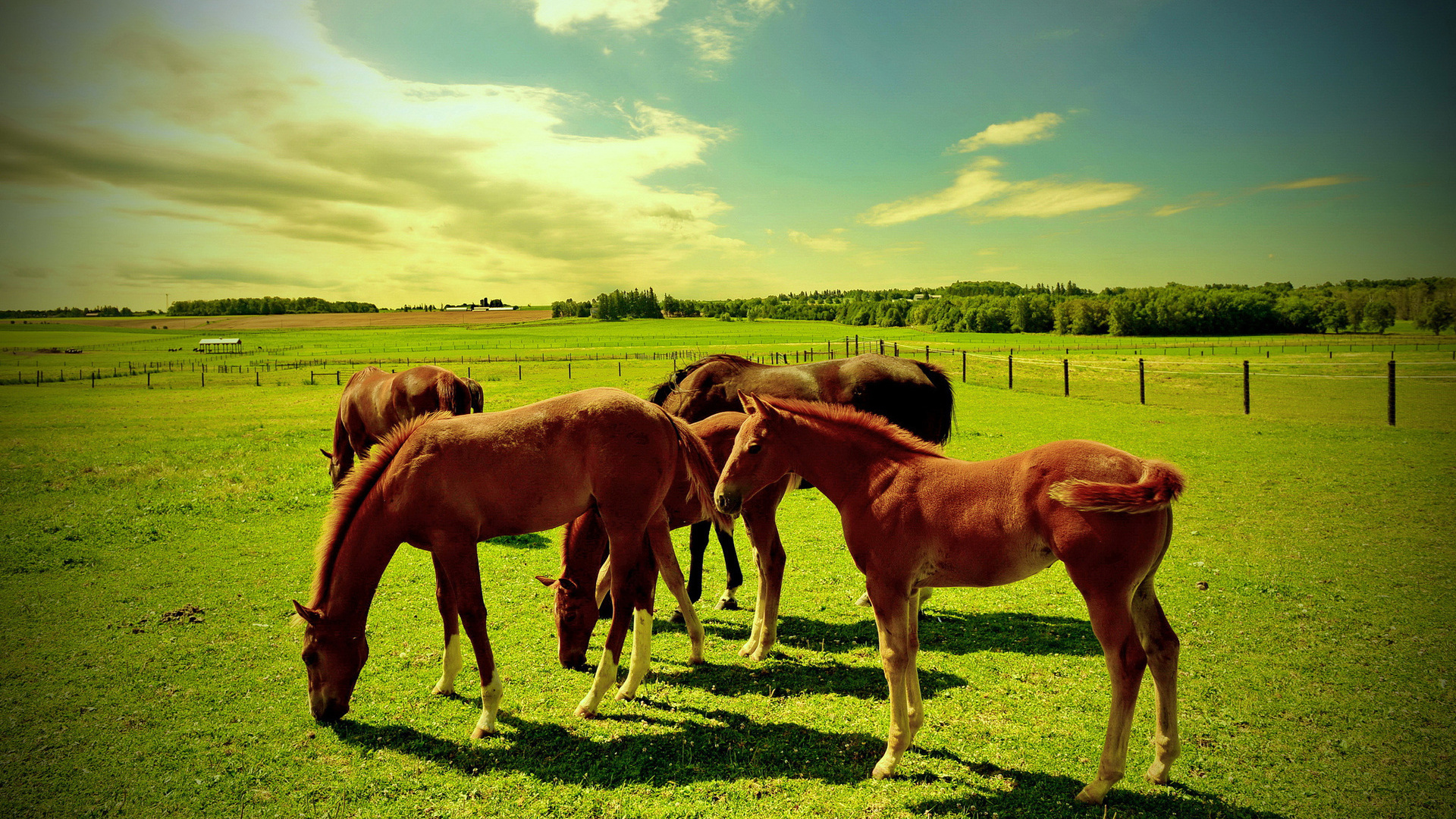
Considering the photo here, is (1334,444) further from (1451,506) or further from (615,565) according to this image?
(615,565)

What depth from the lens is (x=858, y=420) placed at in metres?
4.38

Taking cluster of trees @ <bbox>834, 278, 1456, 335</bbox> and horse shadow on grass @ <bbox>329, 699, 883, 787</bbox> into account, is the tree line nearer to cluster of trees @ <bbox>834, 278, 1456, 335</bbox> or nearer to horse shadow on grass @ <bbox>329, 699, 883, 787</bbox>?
cluster of trees @ <bbox>834, 278, 1456, 335</bbox>

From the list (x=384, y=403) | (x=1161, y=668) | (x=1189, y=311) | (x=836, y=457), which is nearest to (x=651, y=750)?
(x=836, y=457)

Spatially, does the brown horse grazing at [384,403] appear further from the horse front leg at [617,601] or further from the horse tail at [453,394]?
the horse front leg at [617,601]

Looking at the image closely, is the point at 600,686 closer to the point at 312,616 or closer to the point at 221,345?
the point at 312,616

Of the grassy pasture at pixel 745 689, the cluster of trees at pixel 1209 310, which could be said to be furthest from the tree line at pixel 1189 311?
the grassy pasture at pixel 745 689

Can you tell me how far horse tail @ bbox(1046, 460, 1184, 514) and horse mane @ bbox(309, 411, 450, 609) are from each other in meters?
4.71

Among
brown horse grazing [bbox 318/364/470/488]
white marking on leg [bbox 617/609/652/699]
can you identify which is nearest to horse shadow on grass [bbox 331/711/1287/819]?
white marking on leg [bbox 617/609/652/699]

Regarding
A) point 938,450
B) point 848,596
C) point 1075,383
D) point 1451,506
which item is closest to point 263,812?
point 938,450

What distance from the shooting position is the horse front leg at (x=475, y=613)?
4.46 m

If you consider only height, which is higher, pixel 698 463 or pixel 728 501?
pixel 698 463

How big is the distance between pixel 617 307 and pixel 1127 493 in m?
145

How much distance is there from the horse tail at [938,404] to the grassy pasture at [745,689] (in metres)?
2.08

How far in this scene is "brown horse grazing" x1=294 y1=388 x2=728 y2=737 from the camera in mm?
4508
